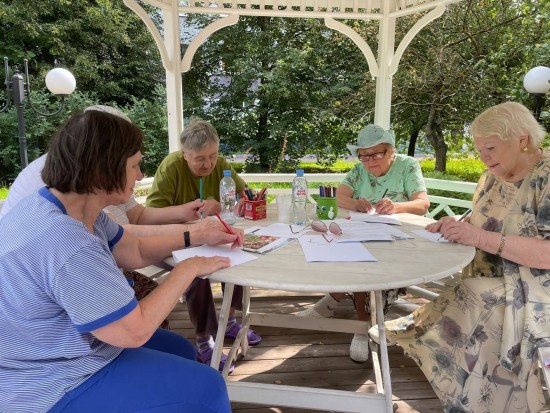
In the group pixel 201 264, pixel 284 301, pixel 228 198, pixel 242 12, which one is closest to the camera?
pixel 201 264

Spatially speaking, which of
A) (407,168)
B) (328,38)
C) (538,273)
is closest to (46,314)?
(538,273)

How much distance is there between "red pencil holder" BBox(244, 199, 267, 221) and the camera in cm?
198

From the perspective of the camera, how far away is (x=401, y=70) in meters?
8.02

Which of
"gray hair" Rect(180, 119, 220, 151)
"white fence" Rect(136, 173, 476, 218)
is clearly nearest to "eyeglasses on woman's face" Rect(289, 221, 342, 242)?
"gray hair" Rect(180, 119, 220, 151)

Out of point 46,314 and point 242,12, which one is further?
point 242,12

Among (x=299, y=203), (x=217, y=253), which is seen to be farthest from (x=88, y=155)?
(x=299, y=203)

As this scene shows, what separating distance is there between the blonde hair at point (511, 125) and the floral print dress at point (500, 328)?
99mm

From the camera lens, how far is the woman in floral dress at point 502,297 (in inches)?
57.2

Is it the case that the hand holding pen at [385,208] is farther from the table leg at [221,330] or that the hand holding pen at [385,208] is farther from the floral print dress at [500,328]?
the table leg at [221,330]

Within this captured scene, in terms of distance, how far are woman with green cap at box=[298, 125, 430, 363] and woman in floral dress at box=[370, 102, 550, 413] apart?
56 centimetres

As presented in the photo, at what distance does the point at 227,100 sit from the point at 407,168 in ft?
27.3

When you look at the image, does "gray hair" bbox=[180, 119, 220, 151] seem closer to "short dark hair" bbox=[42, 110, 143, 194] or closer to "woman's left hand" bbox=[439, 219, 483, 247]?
"short dark hair" bbox=[42, 110, 143, 194]

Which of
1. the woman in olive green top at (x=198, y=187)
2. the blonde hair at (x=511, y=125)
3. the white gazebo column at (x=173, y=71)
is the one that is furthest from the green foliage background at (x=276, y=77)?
the blonde hair at (x=511, y=125)

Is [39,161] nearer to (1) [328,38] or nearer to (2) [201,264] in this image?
(2) [201,264]
